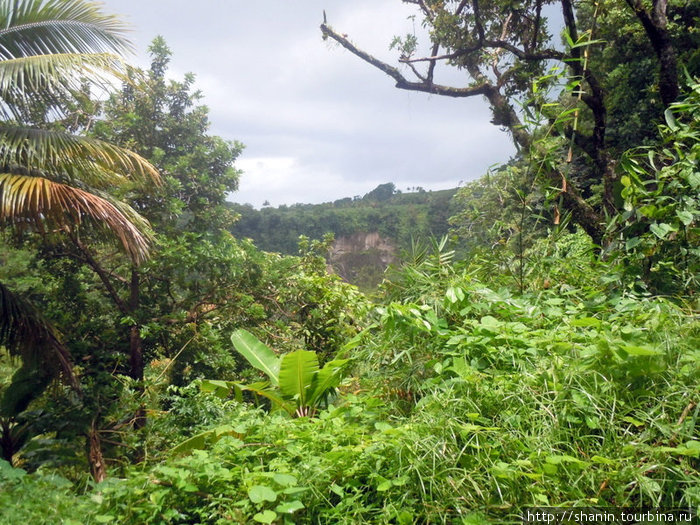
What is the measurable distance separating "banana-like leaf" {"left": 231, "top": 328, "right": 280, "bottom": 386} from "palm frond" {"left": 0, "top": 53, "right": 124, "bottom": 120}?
2.89 metres

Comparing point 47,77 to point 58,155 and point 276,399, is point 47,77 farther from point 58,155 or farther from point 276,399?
point 276,399

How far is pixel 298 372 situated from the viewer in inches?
89.8

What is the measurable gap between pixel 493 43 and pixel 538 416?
536 cm

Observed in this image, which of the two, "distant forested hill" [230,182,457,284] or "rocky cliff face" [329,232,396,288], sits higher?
"distant forested hill" [230,182,457,284]

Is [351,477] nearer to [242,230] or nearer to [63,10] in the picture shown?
[63,10]

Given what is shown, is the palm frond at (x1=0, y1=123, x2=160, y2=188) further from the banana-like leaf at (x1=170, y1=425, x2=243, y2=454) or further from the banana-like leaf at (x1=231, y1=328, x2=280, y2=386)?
the banana-like leaf at (x1=170, y1=425, x2=243, y2=454)

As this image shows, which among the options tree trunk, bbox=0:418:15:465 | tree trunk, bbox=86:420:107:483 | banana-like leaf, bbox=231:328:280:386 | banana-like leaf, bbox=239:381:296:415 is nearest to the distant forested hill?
tree trunk, bbox=0:418:15:465

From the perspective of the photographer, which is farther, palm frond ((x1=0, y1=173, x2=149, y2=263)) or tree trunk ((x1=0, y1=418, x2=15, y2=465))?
tree trunk ((x1=0, y1=418, x2=15, y2=465))

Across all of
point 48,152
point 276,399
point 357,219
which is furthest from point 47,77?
point 357,219

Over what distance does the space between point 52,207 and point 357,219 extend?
23.2 metres

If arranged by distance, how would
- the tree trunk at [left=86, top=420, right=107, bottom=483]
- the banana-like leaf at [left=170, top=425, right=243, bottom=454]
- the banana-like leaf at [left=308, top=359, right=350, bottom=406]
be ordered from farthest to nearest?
the tree trunk at [left=86, top=420, right=107, bottom=483] < the banana-like leaf at [left=308, top=359, right=350, bottom=406] < the banana-like leaf at [left=170, top=425, right=243, bottom=454]

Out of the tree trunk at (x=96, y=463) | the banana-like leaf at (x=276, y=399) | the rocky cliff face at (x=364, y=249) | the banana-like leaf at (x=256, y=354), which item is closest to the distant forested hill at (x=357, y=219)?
the rocky cliff face at (x=364, y=249)

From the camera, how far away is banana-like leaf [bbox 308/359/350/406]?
2.27m

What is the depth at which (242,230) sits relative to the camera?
872 inches
